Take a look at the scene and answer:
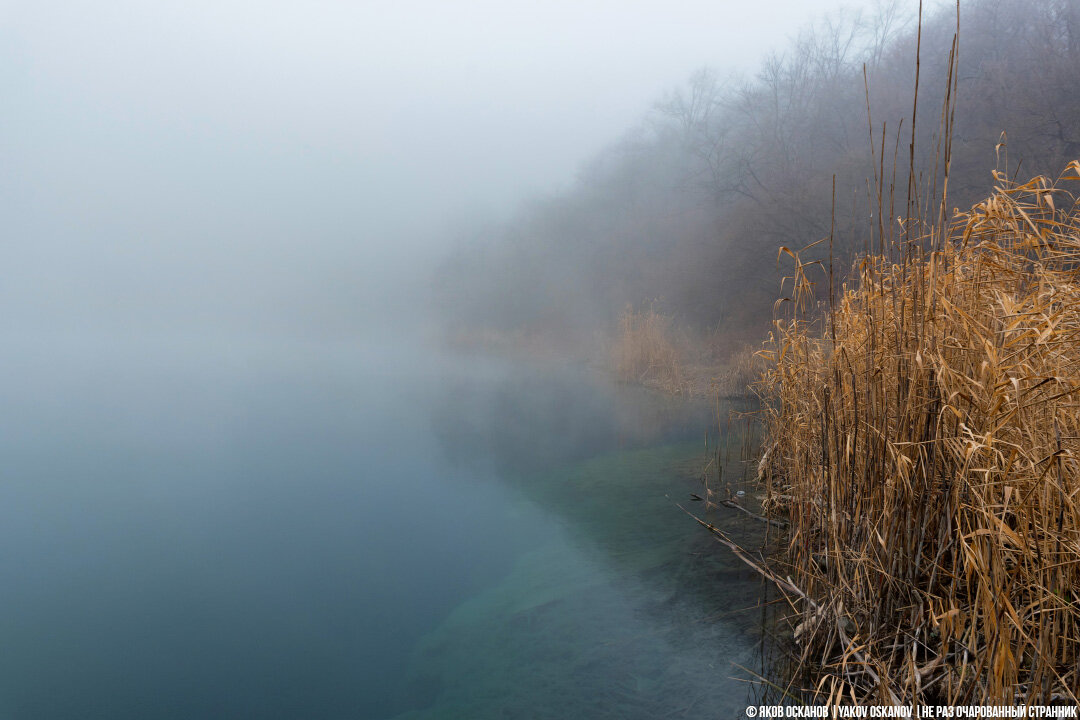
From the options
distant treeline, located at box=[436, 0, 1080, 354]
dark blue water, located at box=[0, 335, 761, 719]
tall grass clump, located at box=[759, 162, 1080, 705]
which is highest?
distant treeline, located at box=[436, 0, 1080, 354]

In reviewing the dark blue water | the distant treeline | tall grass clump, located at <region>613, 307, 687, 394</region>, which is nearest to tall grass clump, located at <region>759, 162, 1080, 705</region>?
the dark blue water

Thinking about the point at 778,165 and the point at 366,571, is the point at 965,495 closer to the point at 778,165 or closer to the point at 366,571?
the point at 366,571

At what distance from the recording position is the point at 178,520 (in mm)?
5176

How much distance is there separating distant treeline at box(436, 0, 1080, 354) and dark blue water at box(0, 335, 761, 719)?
5529 mm

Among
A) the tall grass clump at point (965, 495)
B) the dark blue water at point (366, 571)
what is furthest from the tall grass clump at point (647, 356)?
the tall grass clump at point (965, 495)

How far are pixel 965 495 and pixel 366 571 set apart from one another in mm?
3531

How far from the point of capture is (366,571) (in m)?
4.01

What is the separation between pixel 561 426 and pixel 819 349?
5.35 metres

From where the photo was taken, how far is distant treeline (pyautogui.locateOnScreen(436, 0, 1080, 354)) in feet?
37.1

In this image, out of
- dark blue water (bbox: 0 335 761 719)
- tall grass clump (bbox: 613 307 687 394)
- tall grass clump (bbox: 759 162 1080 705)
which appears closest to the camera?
tall grass clump (bbox: 759 162 1080 705)

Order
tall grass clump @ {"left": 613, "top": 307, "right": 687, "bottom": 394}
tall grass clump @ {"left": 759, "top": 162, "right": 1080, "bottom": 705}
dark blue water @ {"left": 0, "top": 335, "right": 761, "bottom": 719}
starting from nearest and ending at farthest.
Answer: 1. tall grass clump @ {"left": 759, "top": 162, "right": 1080, "bottom": 705}
2. dark blue water @ {"left": 0, "top": 335, "right": 761, "bottom": 719}
3. tall grass clump @ {"left": 613, "top": 307, "right": 687, "bottom": 394}

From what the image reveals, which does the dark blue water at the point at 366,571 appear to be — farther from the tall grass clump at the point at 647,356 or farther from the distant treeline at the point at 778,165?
the distant treeline at the point at 778,165

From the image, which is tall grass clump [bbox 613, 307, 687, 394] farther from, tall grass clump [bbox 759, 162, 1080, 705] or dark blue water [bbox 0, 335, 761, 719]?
tall grass clump [bbox 759, 162, 1080, 705]

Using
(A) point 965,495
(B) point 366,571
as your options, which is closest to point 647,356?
(B) point 366,571
